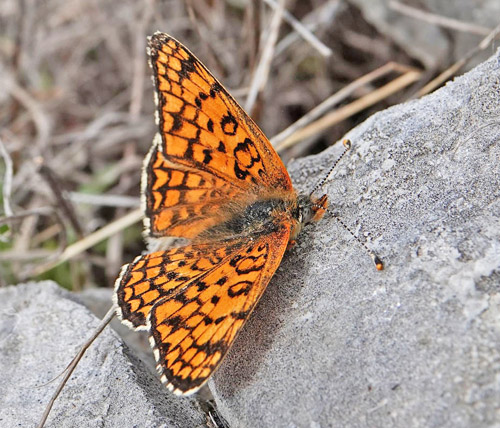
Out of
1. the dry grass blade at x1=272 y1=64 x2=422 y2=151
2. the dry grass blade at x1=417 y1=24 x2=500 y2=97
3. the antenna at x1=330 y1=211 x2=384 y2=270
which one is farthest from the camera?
the dry grass blade at x1=272 y1=64 x2=422 y2=151

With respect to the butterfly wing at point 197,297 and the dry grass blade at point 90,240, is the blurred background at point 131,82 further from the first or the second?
the butterfly wing at point 197,297

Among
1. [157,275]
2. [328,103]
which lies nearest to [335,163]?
[157,275]

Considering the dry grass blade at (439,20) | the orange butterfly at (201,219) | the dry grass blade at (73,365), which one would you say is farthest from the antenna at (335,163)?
the dry grass blade at (439,20)

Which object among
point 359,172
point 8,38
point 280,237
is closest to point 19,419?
point 280,237

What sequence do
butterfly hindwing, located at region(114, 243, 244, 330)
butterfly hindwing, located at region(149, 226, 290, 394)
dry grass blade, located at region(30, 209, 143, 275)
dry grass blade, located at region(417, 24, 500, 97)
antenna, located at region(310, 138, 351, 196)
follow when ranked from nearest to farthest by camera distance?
1. butterfly hindwing, located at region(149, 226, 290, 394)
2. butterfly hindwing, located at region(114, 243, 244, 330)
3. antenna, located at region(310, 138, 351, 196)
4. dry grass blade, located at region(417, 24, 500, 97)
5. dry grass blade, located at region(30, 209, 143, 275)

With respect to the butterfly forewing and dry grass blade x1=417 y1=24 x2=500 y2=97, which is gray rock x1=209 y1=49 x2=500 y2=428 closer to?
the butterfly forewing

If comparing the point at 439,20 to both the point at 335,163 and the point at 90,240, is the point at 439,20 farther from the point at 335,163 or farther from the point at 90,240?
the point at 90,240

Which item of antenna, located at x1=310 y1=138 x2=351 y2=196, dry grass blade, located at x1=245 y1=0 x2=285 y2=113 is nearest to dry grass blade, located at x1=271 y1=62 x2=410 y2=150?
dry grass blade, located at x1=245 y1=0 x2=285 y2=113
